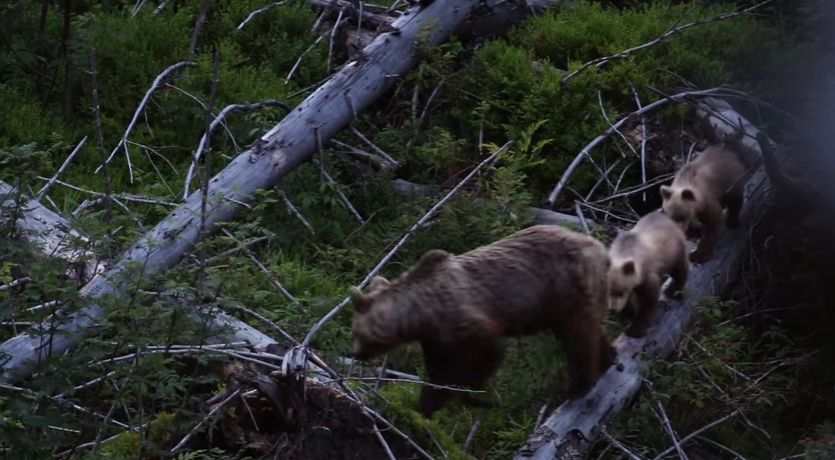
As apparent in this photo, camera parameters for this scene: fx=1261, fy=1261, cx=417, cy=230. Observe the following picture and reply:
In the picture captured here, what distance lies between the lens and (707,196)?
746cm

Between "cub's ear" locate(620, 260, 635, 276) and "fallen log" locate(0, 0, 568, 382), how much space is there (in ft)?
6.66

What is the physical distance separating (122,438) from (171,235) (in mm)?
1460

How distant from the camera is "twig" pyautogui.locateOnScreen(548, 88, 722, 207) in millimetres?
8430

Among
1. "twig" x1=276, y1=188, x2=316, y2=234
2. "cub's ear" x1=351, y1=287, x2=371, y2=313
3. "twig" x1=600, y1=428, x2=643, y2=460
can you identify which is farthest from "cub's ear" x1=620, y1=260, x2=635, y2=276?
"twig" x1=276, y1=188, x2=316, y2=234

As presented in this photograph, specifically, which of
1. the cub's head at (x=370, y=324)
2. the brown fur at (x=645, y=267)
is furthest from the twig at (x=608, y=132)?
the cub's head at (x=370, y=324)

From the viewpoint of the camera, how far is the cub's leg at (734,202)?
7551 millimetres

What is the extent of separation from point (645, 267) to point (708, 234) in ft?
3.22

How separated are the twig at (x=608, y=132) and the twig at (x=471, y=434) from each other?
217cm

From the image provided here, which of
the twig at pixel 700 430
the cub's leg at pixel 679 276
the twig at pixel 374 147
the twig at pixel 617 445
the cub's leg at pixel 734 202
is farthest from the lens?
the twig at pixel 374 147

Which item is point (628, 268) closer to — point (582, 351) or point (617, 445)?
point (582, 351)

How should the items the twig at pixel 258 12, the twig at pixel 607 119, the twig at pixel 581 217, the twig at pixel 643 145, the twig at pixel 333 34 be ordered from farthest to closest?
the twig at pixel 258 12, the twig at pixel 333 34, the twig at pixel 607 119, the twig at pixel 643 145, the twig at pixel 581 217

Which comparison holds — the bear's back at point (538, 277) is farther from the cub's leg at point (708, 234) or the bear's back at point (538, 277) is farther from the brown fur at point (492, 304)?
the cub's leg at point (708, 234)

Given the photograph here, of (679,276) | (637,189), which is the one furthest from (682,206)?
(637,189)

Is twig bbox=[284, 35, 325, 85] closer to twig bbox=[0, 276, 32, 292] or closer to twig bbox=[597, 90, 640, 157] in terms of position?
twig bbox=[597, 90, 640, 157]
